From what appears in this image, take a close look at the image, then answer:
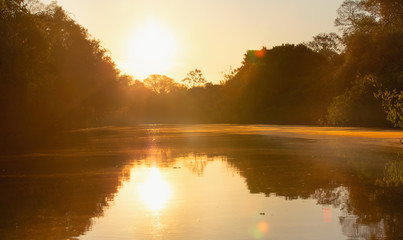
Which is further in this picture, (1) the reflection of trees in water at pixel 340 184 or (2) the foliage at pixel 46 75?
(2) the foliage at pixel 46 75

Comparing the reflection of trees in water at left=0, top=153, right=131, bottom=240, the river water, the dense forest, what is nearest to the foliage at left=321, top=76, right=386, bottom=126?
the dense forest

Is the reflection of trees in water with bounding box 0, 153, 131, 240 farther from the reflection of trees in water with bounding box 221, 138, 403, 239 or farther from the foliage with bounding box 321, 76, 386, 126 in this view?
the foliage with bounding box 321, 76, 386, 126

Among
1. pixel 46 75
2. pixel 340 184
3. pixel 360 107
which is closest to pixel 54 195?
pixel 340 184

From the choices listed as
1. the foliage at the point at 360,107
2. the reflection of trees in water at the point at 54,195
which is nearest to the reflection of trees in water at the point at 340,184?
the reflection of trees in water at the point at 54,195

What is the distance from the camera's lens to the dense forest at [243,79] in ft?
126

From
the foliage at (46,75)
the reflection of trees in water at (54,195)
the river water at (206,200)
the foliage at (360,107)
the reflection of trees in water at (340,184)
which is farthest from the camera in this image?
the foliage at (360,107)

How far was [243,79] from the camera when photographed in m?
105

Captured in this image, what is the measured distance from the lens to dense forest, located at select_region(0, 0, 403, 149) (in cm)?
3853

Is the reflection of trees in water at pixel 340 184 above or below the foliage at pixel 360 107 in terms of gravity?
below

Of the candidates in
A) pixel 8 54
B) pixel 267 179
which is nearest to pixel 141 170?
pixel 267 179

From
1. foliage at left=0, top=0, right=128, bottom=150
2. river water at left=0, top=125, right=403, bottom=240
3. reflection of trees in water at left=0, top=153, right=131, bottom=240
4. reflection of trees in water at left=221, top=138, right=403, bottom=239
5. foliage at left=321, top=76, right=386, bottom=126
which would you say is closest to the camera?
river water at left=0, top=125, right=403, bottom=240

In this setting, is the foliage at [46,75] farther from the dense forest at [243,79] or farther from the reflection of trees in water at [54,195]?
the reflection of trees in water at [54,195]

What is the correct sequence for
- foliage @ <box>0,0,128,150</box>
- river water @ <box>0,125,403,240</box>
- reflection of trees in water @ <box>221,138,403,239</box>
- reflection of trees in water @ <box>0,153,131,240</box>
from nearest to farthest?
1. river water @ <box>0,125,403,240</box>
2. reflection of trees in water @ <box>221,138,403,239</box>
3. reflection of trees in water @ <box>0,153,131,240</box>
4. foliage @ <box>0,0,128,150</box>

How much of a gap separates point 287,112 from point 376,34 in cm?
2911
